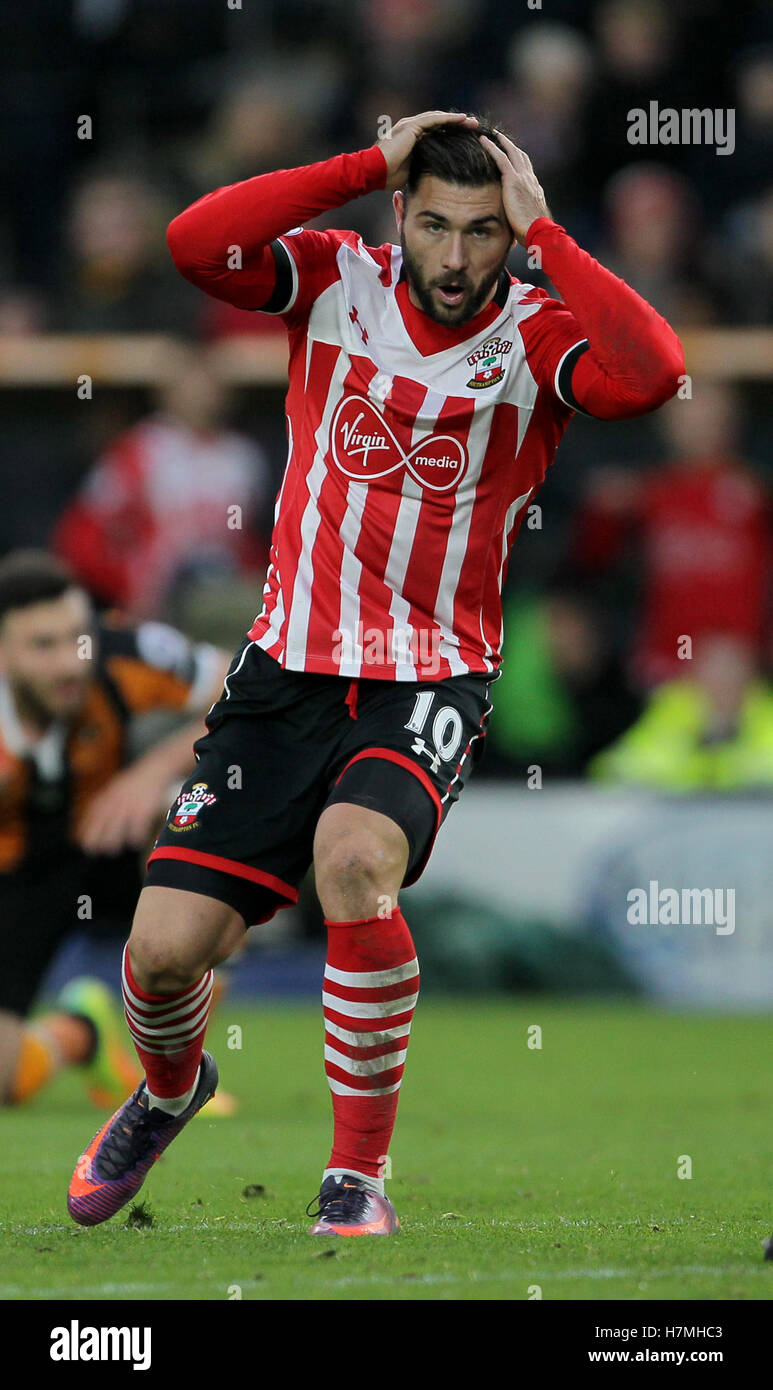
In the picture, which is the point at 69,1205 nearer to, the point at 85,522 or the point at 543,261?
the point at 543,261

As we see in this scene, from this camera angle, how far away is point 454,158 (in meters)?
4.62

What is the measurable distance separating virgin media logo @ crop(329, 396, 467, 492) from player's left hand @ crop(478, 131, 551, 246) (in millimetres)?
524

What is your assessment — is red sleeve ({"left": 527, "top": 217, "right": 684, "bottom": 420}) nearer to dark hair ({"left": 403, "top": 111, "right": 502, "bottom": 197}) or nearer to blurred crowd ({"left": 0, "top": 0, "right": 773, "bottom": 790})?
dark hair ({"left": 403, "top": 111, "right": 502, "bottom": 197})

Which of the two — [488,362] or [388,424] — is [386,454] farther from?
[488,362]

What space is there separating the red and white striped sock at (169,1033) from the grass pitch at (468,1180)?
31 centimetres

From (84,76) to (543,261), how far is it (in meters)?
9.62

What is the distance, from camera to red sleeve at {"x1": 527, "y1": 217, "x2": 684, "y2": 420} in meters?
4.47

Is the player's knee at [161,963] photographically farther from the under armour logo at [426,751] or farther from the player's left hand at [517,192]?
the player's left hand at [517,192]

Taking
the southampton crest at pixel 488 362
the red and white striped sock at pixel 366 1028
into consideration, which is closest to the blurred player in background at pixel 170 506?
the southampton crest at pixel 488 362

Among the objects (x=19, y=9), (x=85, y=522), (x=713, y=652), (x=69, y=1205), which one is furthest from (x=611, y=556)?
(x=69, y=1205)

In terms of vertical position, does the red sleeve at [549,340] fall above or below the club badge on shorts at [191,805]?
above

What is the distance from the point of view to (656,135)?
1233 cm

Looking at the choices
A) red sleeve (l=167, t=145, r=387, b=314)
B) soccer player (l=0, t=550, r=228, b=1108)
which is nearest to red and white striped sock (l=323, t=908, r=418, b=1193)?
red sleeve (l=167, t=145, r=387, b=314)

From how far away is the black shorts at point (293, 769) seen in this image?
4496 mm
